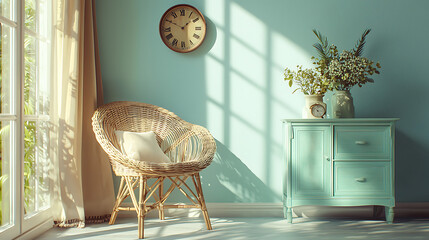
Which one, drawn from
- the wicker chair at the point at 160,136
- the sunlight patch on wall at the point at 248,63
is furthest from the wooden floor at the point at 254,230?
the sunlight patch on wall at the point at 248,63

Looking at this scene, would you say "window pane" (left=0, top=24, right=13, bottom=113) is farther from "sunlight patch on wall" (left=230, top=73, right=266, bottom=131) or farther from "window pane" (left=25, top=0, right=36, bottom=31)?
"sunlight patch on wall" (left=230, top=73, right=266, bottom=131)

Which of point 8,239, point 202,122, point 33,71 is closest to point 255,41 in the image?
point 202,122

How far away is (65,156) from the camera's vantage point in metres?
2.73

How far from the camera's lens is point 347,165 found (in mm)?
2881

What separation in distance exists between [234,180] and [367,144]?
1.08 metres

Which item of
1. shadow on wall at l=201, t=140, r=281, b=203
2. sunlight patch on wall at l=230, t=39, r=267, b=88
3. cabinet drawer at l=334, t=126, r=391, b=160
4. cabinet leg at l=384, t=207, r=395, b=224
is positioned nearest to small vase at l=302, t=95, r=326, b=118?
cabinet drawer at l=334, t=126, r=391, b=160

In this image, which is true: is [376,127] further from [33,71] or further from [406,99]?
[33,71]

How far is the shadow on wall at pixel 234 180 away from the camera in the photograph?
3270mm

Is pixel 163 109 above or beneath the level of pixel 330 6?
beneath

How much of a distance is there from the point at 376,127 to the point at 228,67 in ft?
4.09

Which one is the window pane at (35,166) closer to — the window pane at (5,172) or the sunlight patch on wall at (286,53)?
the window pane at (5,172)

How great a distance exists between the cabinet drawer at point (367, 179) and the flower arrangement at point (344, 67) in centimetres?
62

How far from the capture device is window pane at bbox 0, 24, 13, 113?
7.20 ft

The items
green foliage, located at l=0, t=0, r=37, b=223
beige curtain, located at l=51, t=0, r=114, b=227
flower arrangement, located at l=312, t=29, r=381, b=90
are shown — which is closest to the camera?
green foliage, located at l=0, t=0, r=37, b=223
